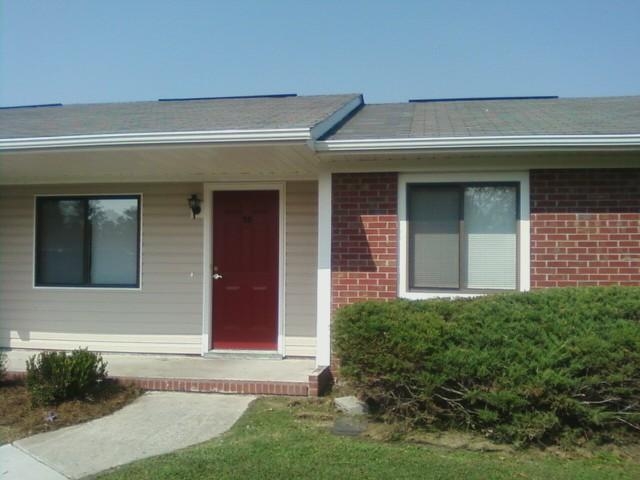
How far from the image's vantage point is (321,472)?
411 cm

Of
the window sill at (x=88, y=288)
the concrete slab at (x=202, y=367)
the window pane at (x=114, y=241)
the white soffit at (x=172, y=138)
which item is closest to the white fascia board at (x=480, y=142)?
the white soffit at (x=172, y=138)

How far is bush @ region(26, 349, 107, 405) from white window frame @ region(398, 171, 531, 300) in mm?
3529

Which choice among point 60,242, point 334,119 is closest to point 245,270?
Result: point 334,119

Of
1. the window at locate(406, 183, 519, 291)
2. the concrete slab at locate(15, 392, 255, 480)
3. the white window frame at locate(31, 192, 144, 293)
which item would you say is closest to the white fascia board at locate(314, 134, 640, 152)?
the window at locate(406, 183, 519, 291)

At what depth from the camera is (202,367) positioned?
7223 mm

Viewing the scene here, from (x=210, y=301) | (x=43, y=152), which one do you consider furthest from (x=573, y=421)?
(x=43, y=152)

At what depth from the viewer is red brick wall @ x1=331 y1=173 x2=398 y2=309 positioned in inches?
261

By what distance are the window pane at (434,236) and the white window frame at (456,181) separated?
0.09 m

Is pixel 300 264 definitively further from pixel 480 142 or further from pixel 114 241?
pixel 480 142

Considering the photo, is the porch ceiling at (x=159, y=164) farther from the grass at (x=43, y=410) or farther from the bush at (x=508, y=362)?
the grass at (x=43, y=410)

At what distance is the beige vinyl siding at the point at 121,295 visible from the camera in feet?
26.7

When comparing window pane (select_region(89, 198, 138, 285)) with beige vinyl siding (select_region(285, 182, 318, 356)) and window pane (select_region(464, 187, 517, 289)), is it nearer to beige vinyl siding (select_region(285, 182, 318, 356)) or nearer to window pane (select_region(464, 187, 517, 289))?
beige vinyl siding (select_region(285, 182, 318, 356))

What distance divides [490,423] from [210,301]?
4494 millimetres

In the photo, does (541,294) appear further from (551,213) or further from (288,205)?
(288,205)
